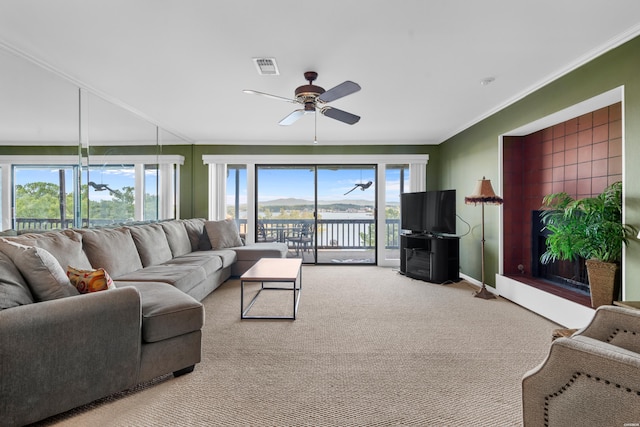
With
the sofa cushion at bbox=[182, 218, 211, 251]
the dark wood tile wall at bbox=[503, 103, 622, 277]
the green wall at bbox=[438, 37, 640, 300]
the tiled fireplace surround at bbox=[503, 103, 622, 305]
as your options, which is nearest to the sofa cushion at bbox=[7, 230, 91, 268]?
the sofa cushion at bbox=[182, 218, 211, 251]

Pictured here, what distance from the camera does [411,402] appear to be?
1.70 m

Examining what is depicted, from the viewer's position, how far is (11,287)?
1.59 meters

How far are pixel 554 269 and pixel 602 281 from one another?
3.93 ft

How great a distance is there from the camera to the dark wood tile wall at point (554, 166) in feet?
9.12

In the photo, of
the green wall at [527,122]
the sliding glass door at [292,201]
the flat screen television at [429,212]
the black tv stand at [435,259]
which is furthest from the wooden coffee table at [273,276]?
the green wall at [527,122]

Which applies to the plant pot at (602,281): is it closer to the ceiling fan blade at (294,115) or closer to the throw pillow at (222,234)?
the ceiling fan blade at (294,115)

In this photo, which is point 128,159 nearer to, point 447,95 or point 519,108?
point 447,95

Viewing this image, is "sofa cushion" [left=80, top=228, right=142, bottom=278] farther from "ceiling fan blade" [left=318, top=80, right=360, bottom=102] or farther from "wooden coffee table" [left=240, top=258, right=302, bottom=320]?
"ceiling fan blade" [left=318, top=80, right=360, bottom=102]

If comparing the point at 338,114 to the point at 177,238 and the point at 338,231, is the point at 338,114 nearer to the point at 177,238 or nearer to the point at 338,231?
the point at 177,238

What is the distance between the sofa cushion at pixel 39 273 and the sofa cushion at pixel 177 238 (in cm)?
223

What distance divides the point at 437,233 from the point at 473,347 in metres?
2.63

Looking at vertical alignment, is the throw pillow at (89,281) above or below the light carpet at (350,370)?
above

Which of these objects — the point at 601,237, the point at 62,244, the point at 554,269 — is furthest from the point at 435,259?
the point at 62,244

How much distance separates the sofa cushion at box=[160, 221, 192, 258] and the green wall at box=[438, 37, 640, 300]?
4.19 metres
